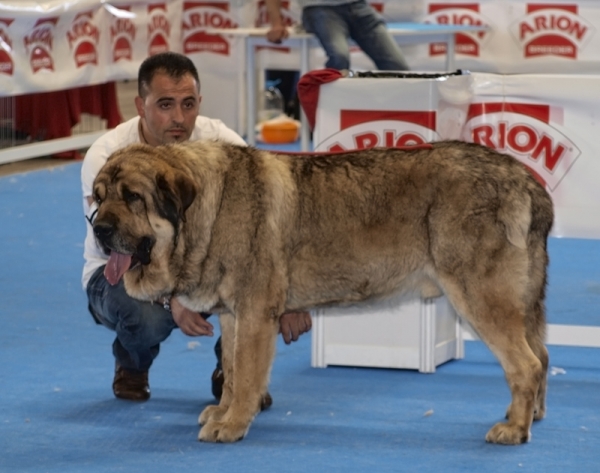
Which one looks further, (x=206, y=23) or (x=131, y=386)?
(x=206, y=23)

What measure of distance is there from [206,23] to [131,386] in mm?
8972

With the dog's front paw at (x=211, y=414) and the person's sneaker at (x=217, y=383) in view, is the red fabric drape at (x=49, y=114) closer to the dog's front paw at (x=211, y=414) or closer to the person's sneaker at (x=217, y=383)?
the person's sneaker at (x=217, y=383)

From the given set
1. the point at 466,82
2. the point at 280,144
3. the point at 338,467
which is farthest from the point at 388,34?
the point at 338,467

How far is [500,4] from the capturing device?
13.0 metres

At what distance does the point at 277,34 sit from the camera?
1049 centimetres

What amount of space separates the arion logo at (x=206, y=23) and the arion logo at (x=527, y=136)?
8006 mm

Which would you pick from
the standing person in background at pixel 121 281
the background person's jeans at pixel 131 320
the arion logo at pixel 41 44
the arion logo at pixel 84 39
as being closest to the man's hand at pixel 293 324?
the standing person in background at pixel 121 281

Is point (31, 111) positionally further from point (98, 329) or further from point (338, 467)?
point (338, 467)

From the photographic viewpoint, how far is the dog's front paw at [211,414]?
4391 millimetres

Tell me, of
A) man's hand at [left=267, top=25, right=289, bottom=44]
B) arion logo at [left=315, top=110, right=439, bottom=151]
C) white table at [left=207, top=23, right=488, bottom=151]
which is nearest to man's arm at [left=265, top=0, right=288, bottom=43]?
man's hand at [left=267, top=25, right=289, bottom=44]

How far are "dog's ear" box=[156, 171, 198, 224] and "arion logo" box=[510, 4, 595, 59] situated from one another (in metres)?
9.72

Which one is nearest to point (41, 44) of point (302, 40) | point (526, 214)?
point (302, 40)

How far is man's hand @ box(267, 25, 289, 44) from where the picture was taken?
34.4 ft

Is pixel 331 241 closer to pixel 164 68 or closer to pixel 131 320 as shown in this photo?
pixel 131 320
